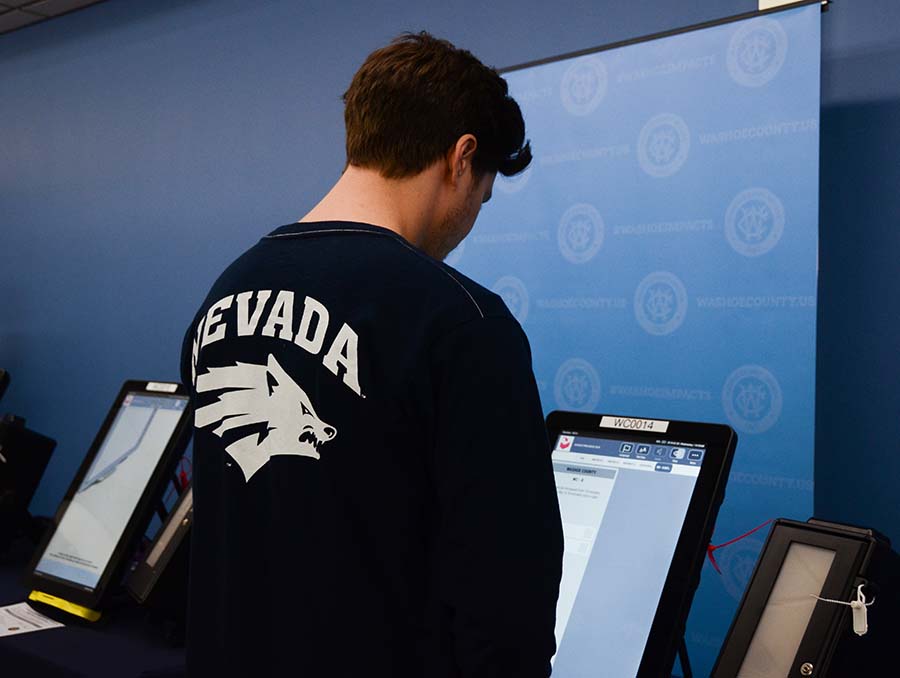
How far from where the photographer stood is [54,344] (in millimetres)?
3863

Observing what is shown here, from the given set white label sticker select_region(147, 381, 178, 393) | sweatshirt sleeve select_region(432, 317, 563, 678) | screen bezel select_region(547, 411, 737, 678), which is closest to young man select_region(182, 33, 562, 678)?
sweatshirt sleeve select_region(432, 317, 563, 678)

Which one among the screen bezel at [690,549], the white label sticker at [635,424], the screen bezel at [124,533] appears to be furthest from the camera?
the screen bezel at [124,533]

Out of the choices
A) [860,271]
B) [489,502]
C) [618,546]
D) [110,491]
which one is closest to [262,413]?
[489,502]

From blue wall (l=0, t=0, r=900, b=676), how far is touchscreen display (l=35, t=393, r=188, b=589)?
119 centimetres

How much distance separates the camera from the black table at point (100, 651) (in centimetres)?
165

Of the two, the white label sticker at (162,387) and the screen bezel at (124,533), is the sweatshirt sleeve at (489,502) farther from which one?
the white label sticker at (162,387)

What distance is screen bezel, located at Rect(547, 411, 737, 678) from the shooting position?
Answer: 3.84 ft

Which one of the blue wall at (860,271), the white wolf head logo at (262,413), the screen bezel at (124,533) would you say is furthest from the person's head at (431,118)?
the blue wall at (860,271)

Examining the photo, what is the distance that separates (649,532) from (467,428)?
1.54 feet

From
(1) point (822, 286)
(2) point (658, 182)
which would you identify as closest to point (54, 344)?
(2) point (658, 182)

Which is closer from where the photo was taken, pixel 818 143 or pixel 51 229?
pixel 818 143

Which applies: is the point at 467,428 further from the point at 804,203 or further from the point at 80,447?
the point at 80,447

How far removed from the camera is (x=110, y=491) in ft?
6.66

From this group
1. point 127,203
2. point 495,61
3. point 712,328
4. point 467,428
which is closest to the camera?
point 467,428
